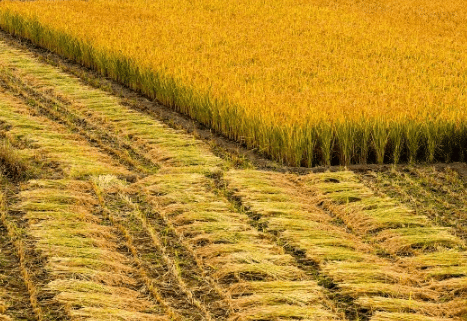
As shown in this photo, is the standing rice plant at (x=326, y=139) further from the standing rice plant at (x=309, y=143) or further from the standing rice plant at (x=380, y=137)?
the standing rice plant at (x=380, y=137)

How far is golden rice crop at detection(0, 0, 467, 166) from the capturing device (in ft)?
23.5

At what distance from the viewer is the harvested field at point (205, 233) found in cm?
469

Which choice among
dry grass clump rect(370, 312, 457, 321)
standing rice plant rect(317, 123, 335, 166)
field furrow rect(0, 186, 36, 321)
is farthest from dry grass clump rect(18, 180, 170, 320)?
standing rice plant rect(317, 123, 335, 166)

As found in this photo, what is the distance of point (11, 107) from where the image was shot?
8.52 metres

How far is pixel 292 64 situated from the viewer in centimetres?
936

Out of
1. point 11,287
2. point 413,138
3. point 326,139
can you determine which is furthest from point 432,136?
point 11,287

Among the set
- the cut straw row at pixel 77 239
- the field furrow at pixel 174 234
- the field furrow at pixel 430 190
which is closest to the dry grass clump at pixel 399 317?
the field furrow at pixel 174 234

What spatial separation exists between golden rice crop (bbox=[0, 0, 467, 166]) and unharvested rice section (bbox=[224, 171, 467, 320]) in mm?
580

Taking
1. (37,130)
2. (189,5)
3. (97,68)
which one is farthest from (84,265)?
(189,5)

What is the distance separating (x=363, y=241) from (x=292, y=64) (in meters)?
4.05

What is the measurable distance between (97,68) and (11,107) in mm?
1991

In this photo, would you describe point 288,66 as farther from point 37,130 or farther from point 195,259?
point 195,259

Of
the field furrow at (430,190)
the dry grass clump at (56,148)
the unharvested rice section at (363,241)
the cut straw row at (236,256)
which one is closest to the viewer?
the cut straw row at (236,256)

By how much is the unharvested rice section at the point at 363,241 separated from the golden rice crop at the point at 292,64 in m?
0.58
